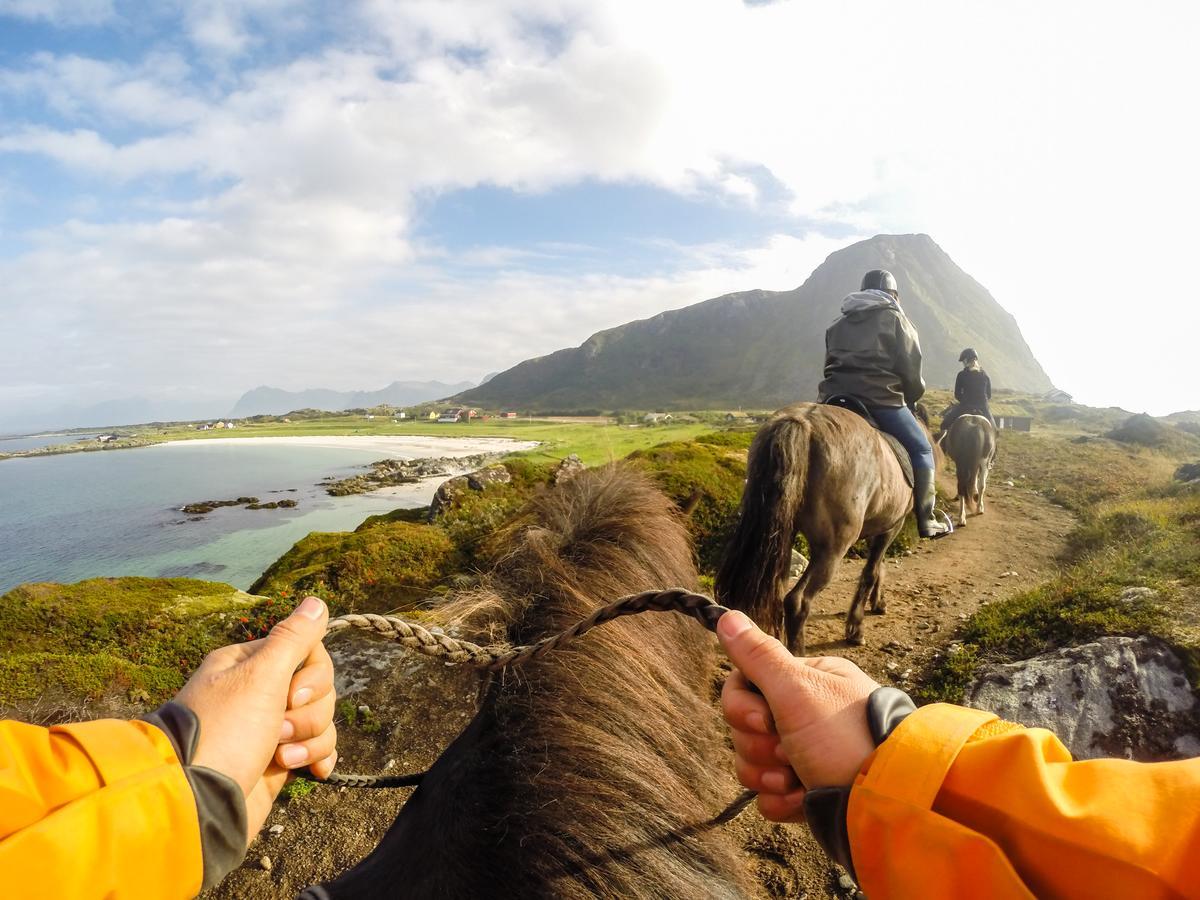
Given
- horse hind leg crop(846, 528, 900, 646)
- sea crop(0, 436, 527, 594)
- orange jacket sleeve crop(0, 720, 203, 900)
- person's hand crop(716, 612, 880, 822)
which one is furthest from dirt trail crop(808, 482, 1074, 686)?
sea crop(0, 436, 527, 594)

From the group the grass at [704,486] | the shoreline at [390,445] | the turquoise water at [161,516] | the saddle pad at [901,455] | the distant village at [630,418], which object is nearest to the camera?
the saddle pad at [901,455]

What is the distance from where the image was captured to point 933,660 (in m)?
5.61

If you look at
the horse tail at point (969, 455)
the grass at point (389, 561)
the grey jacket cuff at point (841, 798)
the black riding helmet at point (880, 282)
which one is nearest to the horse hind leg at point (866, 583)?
the black riding helmet at point (880, 282)

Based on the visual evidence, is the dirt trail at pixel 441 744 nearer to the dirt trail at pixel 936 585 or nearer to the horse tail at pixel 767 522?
the dirt trail at pixel 936 585

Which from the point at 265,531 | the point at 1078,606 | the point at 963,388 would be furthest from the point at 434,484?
the point at 1078,606

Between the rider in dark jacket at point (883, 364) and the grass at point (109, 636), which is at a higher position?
the rider in dark jacket at point (883, 364)

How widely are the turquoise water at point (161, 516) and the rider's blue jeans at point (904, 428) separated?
13812mm

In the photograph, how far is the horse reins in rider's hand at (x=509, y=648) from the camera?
1559 mm

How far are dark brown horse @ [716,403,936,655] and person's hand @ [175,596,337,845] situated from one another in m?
4.20

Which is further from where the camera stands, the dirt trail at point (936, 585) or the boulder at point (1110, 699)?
the dirt trail at point (936, 585)

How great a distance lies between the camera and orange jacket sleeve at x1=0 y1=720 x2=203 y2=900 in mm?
885

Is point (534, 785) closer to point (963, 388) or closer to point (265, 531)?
point (963, 388)

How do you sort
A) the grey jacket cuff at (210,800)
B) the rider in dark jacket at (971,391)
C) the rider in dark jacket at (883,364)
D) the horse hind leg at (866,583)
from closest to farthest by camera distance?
the grey jacket cuff at (210,800) → the rider in dark jacket at (883,364) → the horse hind leg at (866,583) → the rider in dark jacket at (971,391)

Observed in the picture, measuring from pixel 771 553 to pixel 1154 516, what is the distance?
28.6 ft
